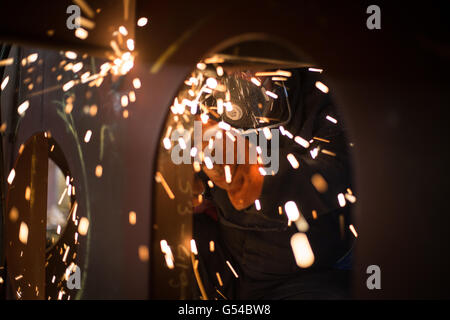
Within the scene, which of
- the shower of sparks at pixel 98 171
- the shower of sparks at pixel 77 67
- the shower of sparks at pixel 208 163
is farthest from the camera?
the shower of sparks at pixel 208 163

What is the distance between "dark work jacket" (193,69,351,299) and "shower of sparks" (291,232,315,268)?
24mm

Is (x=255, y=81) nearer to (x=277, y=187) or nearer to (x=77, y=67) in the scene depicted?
(x=277, y=187)

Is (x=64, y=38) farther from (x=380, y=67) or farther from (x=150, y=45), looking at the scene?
(x=380, y=67)

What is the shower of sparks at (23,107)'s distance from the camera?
5.48 feet

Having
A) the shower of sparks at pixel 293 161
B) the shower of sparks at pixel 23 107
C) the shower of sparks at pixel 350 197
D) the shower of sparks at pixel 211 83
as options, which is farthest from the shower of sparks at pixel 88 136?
the shower of sparks at pixel 350 197

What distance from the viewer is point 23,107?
1.70 meters

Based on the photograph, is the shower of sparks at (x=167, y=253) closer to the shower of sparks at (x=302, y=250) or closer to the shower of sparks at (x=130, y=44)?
the shower of sparks at (x=130, y=44)

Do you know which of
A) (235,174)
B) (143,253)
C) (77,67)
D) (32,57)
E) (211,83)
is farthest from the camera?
(211,83)

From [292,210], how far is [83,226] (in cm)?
126

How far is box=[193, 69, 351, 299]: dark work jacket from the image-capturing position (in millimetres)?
2104

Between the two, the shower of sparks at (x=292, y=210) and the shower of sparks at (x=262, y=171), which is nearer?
the shower of sparks at (x=262, y=171)

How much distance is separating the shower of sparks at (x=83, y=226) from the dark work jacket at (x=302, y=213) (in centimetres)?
109

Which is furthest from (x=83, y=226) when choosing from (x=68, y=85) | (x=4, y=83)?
→ (x=4, y=83)
